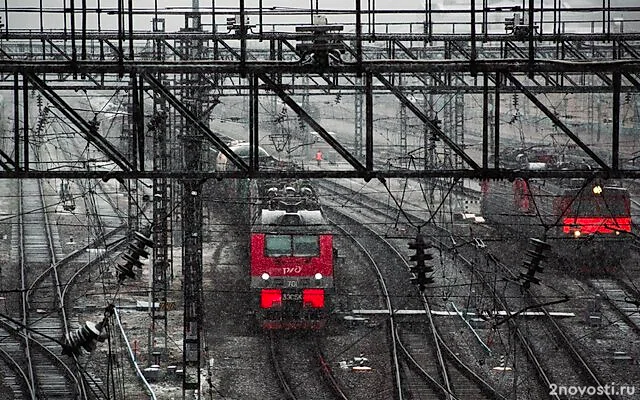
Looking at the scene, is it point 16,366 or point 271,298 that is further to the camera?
point 271,298

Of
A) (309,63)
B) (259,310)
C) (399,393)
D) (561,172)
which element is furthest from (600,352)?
(309,63)

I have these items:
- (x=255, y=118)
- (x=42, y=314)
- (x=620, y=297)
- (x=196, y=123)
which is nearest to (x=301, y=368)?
(x=42, y=314)

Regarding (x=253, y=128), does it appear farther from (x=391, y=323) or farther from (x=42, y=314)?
(x=42, y=314)

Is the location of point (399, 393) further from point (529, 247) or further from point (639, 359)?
point (529, 247)

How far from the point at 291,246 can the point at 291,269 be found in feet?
1.47

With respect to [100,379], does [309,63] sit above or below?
above

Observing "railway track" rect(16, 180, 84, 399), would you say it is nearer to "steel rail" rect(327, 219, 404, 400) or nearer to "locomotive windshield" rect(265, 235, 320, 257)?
"locomotive windshield" rect(265, 235, 320, 257)

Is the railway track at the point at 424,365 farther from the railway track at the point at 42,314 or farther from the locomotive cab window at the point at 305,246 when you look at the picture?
the railway track at the point at 42,314

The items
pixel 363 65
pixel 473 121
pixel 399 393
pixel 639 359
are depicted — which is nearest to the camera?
pixel 363 65

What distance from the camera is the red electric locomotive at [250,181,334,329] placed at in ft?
66.9

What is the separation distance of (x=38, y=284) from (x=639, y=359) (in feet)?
45.3

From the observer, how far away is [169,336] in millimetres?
21016

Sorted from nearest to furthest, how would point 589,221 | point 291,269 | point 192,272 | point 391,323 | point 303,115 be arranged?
point 303,115 < point 192,272 < point 291,269 < point 391,323 < point 589,221

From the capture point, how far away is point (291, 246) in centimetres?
2062
